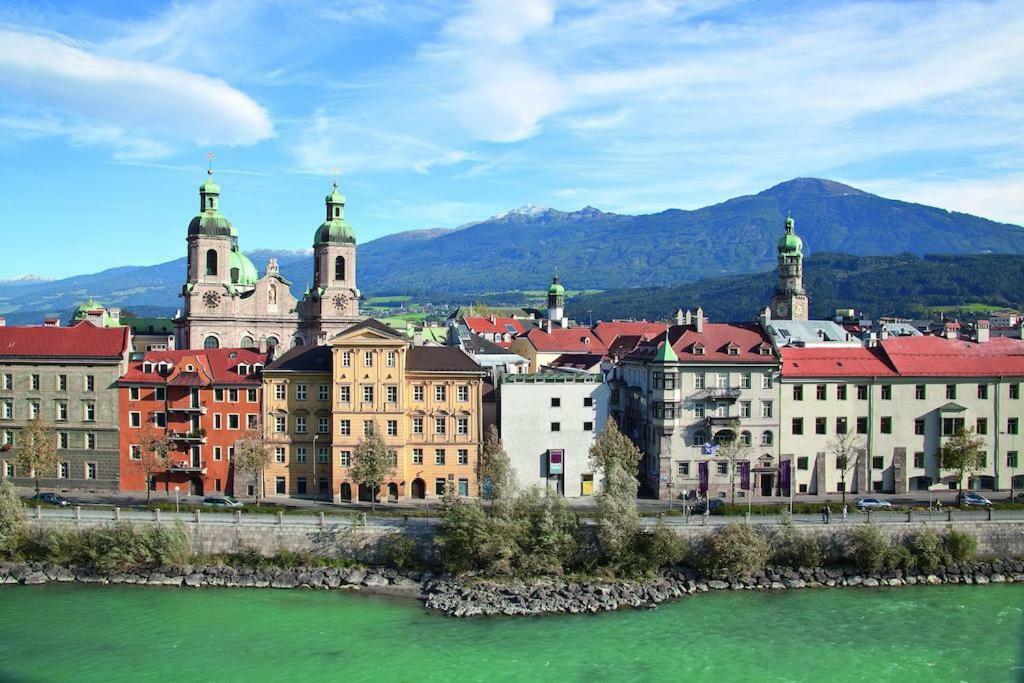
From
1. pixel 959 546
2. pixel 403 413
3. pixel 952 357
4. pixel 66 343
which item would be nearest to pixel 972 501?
pixel 959 546

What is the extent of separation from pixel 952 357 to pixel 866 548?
1956 centimetres

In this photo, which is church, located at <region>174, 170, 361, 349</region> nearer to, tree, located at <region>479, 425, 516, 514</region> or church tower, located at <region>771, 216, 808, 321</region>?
tree, located at <region>479, 425, 516, 514</region>

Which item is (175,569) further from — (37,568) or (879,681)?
(879,681)

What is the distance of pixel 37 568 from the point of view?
44.8 m

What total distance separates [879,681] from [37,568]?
37.1 m

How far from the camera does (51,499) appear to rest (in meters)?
51.4

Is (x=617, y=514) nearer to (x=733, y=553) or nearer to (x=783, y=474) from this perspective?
(x=733, y=553)

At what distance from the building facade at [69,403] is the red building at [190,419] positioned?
100cm

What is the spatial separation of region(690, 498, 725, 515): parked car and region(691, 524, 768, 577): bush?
522cm

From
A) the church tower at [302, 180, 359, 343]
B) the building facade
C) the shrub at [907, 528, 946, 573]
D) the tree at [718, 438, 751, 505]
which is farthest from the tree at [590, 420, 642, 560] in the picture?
the church tower at [302, 180, 359, 343]

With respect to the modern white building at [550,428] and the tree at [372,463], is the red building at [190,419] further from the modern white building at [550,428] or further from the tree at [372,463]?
the modern white building at [550,428]

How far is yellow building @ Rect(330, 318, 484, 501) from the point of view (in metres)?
A: 54.6

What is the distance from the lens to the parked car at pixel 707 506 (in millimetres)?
49844

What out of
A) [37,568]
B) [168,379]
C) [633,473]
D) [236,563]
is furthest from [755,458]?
[37,568]
